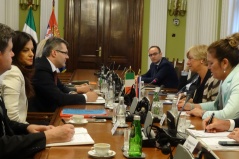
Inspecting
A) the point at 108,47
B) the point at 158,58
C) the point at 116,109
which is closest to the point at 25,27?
the point at 108,47

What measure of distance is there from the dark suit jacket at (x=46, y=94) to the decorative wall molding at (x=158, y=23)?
553 cm

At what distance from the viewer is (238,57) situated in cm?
271

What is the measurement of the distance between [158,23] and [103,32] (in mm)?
1251

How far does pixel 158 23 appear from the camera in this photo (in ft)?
28.8

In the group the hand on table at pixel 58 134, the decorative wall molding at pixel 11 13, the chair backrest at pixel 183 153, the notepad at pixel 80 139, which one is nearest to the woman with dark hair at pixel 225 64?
the notepad at pixel 80 139

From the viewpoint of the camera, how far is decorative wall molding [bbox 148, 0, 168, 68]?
8.73 m

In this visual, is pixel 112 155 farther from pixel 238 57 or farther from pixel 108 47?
pixel 108 47

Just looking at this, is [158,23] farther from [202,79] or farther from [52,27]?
[202,79]

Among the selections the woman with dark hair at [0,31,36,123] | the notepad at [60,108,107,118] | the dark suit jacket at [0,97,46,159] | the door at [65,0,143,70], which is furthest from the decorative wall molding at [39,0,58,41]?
the dark suit jacket at [0,97,46,159]

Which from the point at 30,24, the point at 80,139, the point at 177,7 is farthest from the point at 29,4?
the point at 80,139

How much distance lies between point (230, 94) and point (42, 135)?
1.37 m

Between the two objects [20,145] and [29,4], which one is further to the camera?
[29,4]

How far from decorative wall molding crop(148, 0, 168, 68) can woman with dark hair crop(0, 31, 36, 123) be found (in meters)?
5.91

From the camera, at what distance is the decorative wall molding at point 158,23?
28.7 ft
